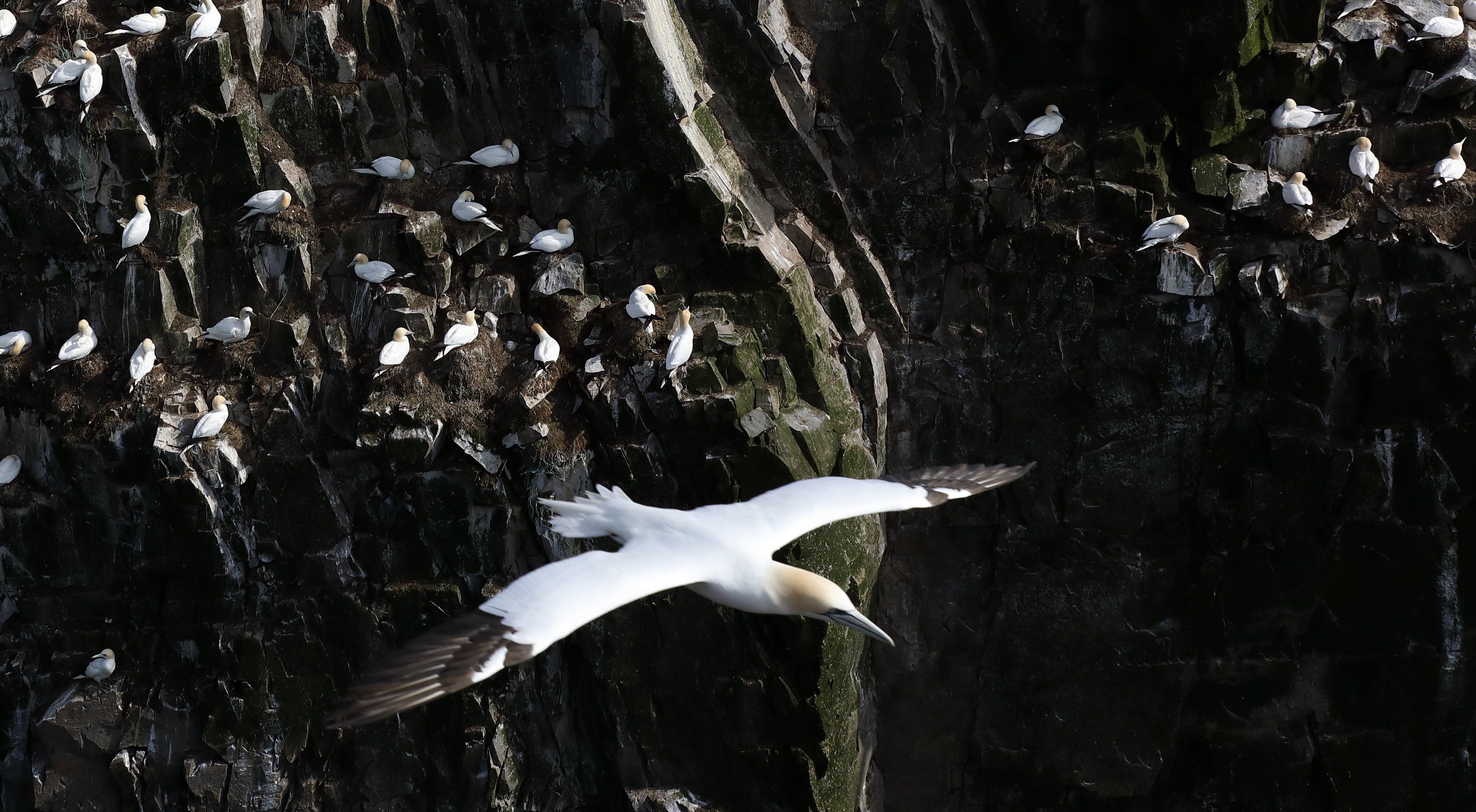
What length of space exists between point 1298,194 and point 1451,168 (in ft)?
4.54

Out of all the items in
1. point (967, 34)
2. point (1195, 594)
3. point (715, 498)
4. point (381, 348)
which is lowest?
point (1195, 594)

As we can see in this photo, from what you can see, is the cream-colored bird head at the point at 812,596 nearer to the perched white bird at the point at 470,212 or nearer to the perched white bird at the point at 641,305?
the perched white bird at the point at 641,305

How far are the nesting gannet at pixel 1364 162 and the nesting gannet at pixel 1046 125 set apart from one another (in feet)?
9.29

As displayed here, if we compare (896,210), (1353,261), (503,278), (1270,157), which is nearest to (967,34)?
(896,210)

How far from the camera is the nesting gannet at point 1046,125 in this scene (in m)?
13.0

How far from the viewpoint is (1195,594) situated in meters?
13.1


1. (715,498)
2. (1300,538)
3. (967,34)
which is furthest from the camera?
(967,34)

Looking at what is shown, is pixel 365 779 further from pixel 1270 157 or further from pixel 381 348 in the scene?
pixel 1270 157

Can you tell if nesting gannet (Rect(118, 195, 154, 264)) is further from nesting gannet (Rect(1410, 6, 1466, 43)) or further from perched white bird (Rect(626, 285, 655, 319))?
nesting gannet (Rect(1410, 6, 1466, 43))

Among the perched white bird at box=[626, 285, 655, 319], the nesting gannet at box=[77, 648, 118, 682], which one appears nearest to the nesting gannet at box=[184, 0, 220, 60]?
the perched white bird at box=[626, 285, 655, 319]

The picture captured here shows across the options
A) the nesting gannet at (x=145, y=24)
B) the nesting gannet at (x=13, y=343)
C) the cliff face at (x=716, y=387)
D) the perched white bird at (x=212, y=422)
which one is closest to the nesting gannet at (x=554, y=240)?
the cliff face at (x=716, y=387)

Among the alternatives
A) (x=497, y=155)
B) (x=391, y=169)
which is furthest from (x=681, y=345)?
(x=391, y=169)

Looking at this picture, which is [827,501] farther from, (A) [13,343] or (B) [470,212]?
(A) [13,343]

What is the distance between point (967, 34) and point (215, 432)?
8792mm
